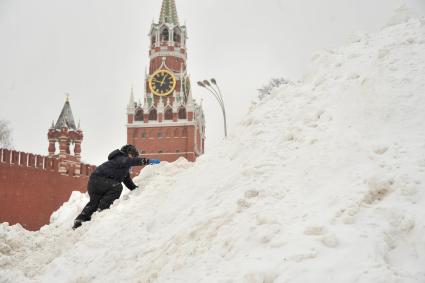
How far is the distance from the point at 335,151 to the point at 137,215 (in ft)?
9.91

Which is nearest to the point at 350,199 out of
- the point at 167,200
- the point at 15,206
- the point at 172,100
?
the point at 167,200

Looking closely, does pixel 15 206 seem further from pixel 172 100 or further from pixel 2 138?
pixel 172 100

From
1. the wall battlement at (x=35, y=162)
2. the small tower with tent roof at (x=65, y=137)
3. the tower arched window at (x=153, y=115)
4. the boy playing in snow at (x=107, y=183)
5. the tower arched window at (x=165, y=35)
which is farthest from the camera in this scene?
the tower arched window at (x=165, y=35)

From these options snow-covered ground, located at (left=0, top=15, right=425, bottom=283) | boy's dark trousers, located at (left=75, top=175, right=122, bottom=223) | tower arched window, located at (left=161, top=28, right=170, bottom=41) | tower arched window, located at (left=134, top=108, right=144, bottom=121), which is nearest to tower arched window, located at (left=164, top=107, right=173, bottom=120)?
tower arched window, located at (left=134, top=108, right=144, bottom=121)

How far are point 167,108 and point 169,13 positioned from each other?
1570cm

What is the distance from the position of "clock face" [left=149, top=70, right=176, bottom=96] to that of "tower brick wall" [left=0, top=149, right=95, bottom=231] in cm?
3480

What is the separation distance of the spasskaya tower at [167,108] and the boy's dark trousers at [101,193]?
141ft

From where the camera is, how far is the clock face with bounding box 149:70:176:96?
55812 mm

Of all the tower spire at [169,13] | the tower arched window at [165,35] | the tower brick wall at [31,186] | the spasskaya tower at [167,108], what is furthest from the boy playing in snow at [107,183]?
the tower spire at [169,13]

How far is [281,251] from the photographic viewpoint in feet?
12.3

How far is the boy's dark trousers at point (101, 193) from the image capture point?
295 inches

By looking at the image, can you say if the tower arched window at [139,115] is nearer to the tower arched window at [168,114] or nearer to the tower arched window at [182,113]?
→ the tower arched window at [168,114]

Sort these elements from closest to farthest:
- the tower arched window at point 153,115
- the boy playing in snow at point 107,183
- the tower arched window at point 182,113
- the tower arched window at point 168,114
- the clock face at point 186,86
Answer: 1. the boy playing in snow at point 107,183
2. the tower arched window at point 182,113
3. the tower arched window at point 168,114
4. the tower arched window at point 153,115
5. the clock face at point 186,86

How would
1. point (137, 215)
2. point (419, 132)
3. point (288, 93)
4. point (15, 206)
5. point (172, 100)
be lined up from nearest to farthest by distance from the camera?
point (419, 132) < point (137, 215) < point (288, 93) < point (15, 206) < point (172, 100)
